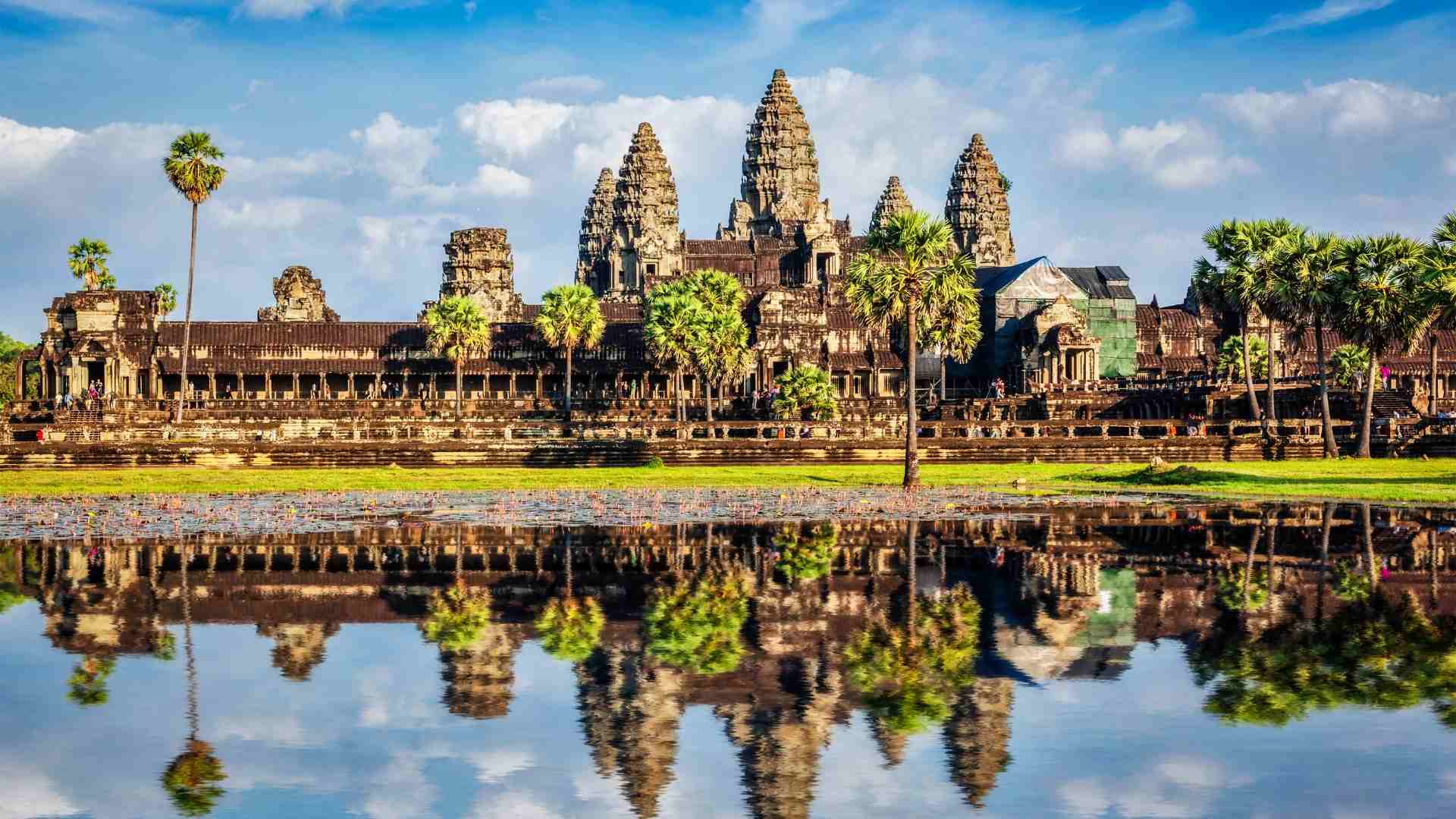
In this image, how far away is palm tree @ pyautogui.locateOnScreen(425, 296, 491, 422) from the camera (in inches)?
4294

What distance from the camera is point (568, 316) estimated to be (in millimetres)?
105188

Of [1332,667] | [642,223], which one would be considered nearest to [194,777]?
[1332,667]

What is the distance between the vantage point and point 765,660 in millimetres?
15695

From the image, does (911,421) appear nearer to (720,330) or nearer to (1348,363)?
(720,330)

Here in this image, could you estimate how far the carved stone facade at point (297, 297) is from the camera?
470 feet

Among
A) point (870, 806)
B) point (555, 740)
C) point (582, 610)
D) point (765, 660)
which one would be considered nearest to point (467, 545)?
point (582, 610)

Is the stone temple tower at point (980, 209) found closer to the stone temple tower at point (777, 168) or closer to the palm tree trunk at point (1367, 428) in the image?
the stone temple tower at point (777, 168)

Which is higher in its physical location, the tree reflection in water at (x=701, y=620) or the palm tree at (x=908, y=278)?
the palm tree at (x=908, y=278)

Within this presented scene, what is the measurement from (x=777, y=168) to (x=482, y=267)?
122 feet

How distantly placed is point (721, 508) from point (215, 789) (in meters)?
26.0

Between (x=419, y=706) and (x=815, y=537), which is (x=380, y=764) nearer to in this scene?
(x=419, y=706)

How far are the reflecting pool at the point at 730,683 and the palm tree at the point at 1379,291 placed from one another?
44.7m

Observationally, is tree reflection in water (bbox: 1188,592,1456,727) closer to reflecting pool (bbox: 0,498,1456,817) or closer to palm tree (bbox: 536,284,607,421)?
reflecting pool (bbox: 0,498,1456,817)

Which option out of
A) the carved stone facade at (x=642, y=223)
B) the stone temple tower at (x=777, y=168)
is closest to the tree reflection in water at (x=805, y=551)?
the carved stone facade at (x=642, y=223)
